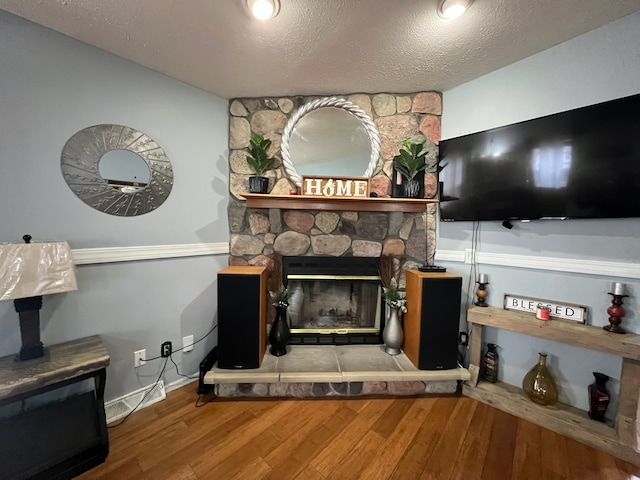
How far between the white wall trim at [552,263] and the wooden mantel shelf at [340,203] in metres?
0.53

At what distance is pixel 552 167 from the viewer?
54.9 inches

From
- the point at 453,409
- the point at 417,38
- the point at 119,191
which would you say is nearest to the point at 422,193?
the point at 417,38

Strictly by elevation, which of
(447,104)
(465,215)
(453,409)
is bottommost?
(453,409)

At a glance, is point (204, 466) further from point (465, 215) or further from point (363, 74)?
point (363, 74)

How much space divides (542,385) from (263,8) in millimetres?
2689

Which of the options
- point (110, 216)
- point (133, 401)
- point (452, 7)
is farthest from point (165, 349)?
point (452, 7)

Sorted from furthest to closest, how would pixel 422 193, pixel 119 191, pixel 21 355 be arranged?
pixel 422 193
pixel 119 191
pixel 21 355

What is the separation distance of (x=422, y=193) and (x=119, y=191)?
2117 mm

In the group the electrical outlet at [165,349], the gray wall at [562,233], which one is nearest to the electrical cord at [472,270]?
the gray wall at [562,233]

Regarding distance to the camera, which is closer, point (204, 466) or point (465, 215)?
point (204, 466)

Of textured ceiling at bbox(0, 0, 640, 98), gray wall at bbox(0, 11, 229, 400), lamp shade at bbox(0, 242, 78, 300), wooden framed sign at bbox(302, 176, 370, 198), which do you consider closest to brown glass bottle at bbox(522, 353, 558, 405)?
wooden framed sign at bbox(302, 176, 370, 198)

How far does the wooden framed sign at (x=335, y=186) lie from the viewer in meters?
1.79

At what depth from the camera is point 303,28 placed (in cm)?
126

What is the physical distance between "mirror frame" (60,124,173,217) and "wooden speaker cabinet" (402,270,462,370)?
1997 millimetres
